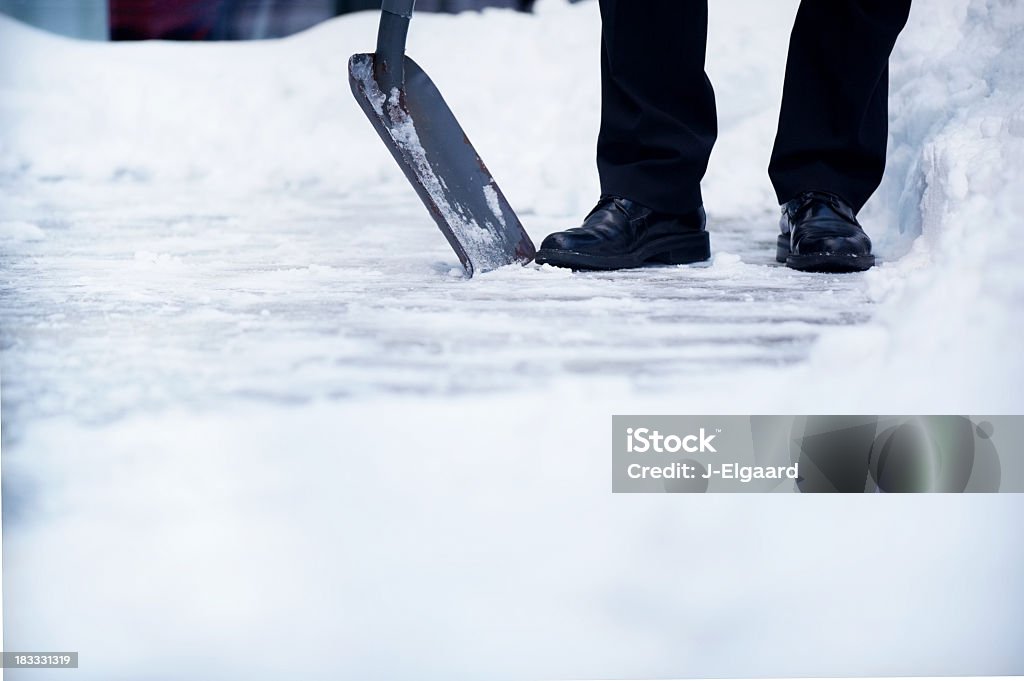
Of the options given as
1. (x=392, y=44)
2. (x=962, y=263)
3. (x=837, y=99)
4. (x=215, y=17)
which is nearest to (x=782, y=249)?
(x=837, y=99)

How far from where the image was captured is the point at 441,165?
3.99 ft

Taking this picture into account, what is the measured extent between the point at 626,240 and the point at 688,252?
0.34ft

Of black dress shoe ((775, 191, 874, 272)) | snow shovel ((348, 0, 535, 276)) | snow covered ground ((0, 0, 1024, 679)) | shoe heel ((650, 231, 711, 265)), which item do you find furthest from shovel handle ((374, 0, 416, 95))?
black dress shoe ((775, 191, 874, 272))

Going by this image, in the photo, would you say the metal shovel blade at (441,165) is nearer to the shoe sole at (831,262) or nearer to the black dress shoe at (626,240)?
the black dress shoe at (626,240)

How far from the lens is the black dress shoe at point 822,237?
1.24m

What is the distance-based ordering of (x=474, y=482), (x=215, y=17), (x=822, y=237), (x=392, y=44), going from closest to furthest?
(x=474, y=482) < (x=392, y=44) < (x=822, y=237) < (x=215, y=17)

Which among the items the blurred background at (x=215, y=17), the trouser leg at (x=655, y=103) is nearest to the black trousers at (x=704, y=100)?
the trouser leg at (x=655, y=103)

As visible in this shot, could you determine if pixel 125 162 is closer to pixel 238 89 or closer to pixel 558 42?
pixel 238 89

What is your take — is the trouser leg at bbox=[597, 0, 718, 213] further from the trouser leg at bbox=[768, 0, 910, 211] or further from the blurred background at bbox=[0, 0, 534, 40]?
the blurred background at bbox=[0, 0, 534, 40]

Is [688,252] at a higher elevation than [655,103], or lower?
lower

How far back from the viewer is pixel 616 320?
1.06 m

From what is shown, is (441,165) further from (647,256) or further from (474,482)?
(474,482)

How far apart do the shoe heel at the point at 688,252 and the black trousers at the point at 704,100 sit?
0.04m

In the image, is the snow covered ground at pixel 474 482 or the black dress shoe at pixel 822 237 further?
the black dress shoe at pixel 822 237
